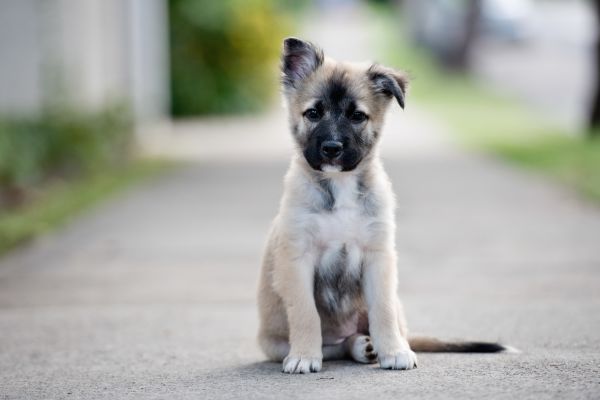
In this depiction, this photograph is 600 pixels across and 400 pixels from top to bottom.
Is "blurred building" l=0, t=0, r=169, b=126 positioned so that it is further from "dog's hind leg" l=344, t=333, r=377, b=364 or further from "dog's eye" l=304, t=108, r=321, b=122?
"dog's hind leg" l=344, t=333, r=377, b=364

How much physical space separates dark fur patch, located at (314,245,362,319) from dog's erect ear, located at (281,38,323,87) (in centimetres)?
109

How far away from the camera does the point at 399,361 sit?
18.2 feet

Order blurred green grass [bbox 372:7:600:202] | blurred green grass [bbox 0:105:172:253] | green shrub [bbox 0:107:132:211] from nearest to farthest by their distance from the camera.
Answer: blurred green grass [bbox 0:105:172:253] → green shrub [bbox 0:107:132:211] → blurred green grass [bbox 372:7:600:202]

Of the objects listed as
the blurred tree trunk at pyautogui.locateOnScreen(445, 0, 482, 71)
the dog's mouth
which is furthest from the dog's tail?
the blurred tree trunk at pyautogui.locateOnScreen(445, 0, 482, 71)

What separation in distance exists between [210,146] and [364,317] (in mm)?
13788

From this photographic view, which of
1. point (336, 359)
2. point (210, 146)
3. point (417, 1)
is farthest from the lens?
point (417, 1)

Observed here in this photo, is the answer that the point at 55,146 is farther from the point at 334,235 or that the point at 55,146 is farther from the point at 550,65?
the point at 550,65

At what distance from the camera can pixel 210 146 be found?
19438mm

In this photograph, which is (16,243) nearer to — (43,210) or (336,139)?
(43,210)

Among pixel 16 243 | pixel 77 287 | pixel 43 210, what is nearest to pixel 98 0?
pixel 43 210

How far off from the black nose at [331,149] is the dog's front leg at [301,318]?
0.56 m

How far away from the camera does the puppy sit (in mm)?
5586

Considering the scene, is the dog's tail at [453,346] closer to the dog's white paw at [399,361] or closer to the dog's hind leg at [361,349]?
the dog's hind leg at [361,349]

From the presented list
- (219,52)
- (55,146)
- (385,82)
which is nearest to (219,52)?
(219,52)
